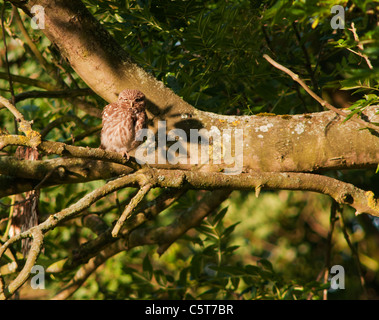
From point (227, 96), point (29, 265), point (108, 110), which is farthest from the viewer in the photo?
point (227, 96)

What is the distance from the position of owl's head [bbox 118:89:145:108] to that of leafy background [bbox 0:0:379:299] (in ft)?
1.21

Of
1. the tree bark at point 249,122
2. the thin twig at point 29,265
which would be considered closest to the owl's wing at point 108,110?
the tree bark at point 249,122

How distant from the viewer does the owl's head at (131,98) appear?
2.85 meters

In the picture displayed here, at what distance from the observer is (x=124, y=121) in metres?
3.55

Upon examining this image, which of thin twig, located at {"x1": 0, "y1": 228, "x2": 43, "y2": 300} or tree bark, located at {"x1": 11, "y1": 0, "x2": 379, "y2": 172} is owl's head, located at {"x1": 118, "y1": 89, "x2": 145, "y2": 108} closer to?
tree bark, located at {"x1": 11, "y1": 0, "x2": 379, "y2": 172}

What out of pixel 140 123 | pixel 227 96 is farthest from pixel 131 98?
pixel 227 96

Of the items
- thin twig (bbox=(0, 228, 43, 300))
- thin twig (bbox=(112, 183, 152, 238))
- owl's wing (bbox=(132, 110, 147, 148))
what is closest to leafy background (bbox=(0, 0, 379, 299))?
owl's wing (bbox=(132, 110, 147, 148))

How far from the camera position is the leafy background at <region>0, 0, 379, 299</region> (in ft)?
10.5

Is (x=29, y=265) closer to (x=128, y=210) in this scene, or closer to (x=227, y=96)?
(x=128, y=210)

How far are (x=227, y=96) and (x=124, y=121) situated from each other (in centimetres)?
83

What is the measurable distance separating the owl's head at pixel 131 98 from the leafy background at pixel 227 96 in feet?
1.21

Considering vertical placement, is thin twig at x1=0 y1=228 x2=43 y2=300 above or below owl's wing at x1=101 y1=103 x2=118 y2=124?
below

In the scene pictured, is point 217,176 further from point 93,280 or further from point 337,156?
point 93,280

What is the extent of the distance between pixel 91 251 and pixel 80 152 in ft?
5.39
